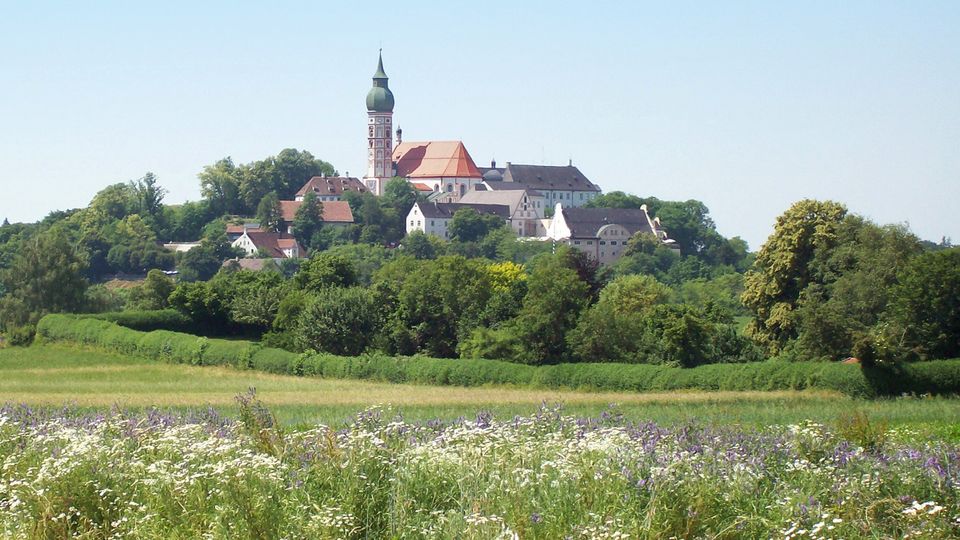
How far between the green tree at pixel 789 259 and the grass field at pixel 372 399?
19.0m

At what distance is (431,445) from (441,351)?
4728 cm

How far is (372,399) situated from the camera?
4162cm

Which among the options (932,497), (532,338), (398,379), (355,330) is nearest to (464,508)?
(932,497)

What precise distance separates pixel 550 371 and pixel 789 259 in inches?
731

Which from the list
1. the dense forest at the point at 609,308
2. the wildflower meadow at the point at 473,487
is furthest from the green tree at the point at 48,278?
the wildflower meadow at the point at 473,487

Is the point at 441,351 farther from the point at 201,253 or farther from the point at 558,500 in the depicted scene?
the point at 201,253

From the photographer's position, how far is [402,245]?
19838cm

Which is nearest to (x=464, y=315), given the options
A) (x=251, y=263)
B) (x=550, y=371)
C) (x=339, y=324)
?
(x=339, y=324)

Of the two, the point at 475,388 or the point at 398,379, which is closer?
the point at 475,388

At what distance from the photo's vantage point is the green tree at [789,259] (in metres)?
61.7

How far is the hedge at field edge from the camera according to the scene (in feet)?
136

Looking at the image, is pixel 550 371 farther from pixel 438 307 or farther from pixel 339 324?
pixel 438 307

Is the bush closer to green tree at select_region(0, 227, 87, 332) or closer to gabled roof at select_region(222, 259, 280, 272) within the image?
green tree at select_region(0, 227, 87, 332)

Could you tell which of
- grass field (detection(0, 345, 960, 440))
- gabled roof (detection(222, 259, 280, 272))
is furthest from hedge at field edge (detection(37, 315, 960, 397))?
gabled roof (detection(222, 259, 280, 272))
